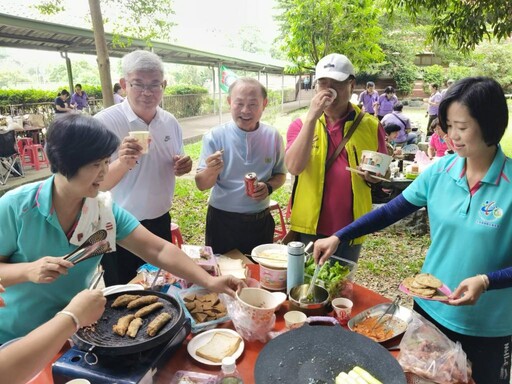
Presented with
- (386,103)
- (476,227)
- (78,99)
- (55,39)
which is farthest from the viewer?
(386,103)

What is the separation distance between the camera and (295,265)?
6.18 feet

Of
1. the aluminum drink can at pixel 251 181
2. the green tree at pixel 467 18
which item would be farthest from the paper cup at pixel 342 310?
the green tree at pixel 467 18

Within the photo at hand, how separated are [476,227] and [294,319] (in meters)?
0.93

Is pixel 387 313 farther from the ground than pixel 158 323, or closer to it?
closer to it

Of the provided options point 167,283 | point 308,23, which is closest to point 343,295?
point 167,283

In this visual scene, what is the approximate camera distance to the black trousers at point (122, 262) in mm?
2715

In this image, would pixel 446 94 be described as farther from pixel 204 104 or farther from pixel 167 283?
pixel 204 104

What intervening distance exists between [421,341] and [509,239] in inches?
24.4

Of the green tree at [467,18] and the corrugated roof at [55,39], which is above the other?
the corrugated roof at [55,39]

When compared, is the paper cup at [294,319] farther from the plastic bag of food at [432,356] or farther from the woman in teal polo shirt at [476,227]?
the woman in teal polo shirt at [476,227]

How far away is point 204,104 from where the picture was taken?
22266 millimetres

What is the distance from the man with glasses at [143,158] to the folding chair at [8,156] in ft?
20.4

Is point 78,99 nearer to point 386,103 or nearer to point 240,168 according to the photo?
point 386,103

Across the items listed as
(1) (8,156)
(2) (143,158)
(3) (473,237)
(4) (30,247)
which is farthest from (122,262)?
(1) (8,156)
